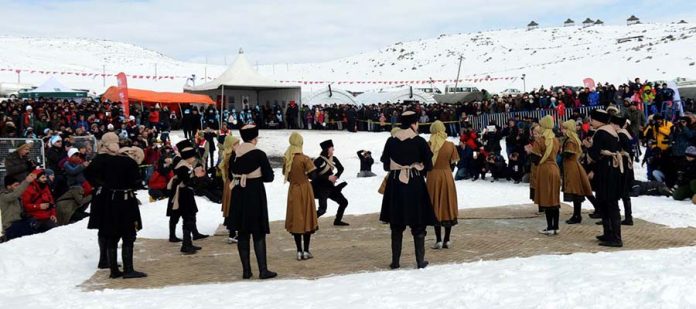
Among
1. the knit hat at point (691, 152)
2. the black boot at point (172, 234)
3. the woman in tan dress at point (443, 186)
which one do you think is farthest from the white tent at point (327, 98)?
the woman in tan dress at point (443, 186)

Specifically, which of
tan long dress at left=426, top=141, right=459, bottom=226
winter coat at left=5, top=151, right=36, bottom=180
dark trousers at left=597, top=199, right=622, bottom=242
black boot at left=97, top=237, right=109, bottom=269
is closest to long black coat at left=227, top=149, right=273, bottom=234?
black boot at left=97, top=237, right=109, bottom=269

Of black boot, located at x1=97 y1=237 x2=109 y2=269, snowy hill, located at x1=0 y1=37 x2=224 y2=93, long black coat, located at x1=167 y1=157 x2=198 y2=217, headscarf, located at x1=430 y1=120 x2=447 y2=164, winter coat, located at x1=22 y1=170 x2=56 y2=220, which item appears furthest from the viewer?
snowy hill, located at x1=0 y1=37 x2=224 y2=93

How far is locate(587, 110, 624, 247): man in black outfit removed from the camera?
8.48m

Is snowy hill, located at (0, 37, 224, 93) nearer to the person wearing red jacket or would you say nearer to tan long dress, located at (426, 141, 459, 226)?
the person wearing red jacket

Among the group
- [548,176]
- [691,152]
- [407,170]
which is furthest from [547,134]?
[691,152]

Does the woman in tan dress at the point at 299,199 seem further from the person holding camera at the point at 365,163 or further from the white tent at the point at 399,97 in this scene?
the white tent at the point at 399,97

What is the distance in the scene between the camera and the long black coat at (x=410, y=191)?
7352mm

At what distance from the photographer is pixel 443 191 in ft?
28.7

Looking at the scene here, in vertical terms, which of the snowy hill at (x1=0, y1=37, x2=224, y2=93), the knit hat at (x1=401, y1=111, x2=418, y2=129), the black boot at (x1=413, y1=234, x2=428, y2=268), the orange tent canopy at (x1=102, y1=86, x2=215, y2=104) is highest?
the snowy hill at (x1=0, y1=37, x2=224, y2=93)

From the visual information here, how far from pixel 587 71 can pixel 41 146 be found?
45828 millimetres

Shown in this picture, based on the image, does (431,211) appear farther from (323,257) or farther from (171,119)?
(171,119)

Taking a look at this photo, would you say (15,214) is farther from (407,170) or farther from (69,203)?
(407,170)

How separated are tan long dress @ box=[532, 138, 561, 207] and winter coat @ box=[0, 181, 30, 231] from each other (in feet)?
25.8

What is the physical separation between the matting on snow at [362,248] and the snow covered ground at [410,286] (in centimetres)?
49
